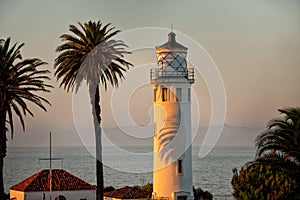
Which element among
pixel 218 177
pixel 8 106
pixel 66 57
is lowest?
pixel 218 177

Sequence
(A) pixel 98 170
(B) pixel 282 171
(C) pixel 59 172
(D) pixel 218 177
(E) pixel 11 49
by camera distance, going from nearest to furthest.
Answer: (B) pixel 282 171 → (E) pixel 11 49 → (A) pixel 98 170 → (C) pixel 59 172 → (D) pixel 218 177

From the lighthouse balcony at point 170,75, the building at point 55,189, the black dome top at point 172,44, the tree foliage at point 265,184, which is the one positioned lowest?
the building at point 55,189

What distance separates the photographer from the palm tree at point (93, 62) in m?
32.3

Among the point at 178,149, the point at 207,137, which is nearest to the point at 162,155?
the point at 178,149

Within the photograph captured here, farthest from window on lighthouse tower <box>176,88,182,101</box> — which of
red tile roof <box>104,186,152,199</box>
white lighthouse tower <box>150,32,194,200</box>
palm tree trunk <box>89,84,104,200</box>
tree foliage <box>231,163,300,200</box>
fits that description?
tree foliage <box>231,163,300,200</box>

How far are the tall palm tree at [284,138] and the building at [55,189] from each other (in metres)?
12.4

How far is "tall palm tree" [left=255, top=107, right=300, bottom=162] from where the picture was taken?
89.9 feet

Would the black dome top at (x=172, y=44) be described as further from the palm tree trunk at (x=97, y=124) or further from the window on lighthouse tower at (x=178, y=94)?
the palm tree trunk at (x=97, y=124)

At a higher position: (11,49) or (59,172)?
(11,49)

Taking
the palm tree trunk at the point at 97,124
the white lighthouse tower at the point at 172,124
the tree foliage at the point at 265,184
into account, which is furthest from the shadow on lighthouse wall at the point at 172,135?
the tree foliage at the point at 265,184

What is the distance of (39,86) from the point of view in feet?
100

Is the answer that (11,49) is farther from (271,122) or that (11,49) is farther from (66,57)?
(271,122)

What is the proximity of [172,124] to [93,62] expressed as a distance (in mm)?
6040

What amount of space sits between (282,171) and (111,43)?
10.6m
